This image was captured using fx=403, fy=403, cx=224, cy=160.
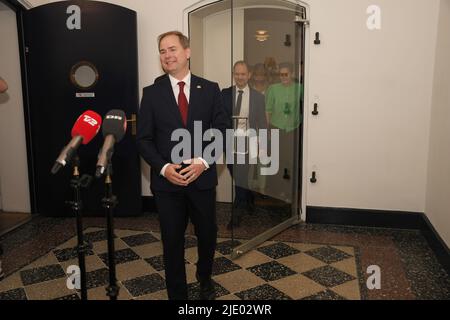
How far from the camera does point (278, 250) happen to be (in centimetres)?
348

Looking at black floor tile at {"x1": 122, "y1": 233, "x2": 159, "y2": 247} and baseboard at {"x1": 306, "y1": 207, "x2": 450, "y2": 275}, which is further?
baseboard at {"x1": 306, "y1": 207, "x2": 450, "y2": 275}

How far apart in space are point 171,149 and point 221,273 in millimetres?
1202

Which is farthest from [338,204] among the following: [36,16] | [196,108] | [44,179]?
[36,16]

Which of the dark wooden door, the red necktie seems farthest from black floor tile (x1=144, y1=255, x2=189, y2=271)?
the red necktie

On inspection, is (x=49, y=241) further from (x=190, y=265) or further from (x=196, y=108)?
(x=196, y=108)

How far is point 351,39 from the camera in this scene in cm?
389

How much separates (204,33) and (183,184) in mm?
3128

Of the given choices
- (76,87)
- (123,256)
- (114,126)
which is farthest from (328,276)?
(76,87)

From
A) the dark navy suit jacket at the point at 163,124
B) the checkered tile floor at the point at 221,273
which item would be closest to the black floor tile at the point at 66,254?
the checkered tile floor at the point at 221,273

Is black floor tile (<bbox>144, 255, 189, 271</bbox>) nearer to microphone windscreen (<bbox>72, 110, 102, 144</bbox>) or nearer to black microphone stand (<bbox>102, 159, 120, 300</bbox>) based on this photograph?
black microphone stand (<bbox>102, 159, 120, 300</bbox>)

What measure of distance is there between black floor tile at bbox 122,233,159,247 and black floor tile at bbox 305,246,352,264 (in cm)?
143

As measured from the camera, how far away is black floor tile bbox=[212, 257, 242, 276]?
10.0 ft

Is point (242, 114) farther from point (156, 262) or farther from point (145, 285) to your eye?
point (145, 285)

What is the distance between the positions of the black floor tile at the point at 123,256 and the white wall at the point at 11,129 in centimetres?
170
